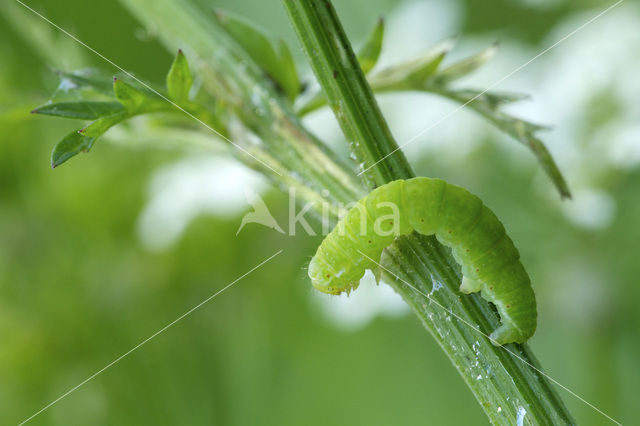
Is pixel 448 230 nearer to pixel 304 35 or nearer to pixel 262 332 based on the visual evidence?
pixel 304 35

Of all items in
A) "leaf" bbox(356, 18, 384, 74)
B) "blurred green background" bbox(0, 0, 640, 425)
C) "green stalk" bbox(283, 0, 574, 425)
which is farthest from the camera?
"blurred green background" bbox(0, 0, 640, 425)

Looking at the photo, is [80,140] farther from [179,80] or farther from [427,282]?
[427,282]

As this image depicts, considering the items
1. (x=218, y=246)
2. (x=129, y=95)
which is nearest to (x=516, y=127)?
(x=129, y=95)

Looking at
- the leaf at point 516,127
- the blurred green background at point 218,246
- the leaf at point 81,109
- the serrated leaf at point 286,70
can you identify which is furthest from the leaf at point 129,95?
the blurred green background at point 218,246

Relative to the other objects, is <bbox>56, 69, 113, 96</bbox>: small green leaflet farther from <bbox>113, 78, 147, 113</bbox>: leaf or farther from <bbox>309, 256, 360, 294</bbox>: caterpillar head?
<bbox>309, 256, 360, 294</bbox>: caterpillar head

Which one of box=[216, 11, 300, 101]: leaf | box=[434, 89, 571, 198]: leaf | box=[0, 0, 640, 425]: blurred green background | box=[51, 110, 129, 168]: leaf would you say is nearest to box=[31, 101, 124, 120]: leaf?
box=[51, 110, 129, 168]: leaf

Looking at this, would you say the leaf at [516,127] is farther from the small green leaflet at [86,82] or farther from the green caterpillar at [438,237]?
the small green leaflet at [86,82]

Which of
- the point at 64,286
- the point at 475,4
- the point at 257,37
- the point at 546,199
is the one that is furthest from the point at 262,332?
the point at 257,37
